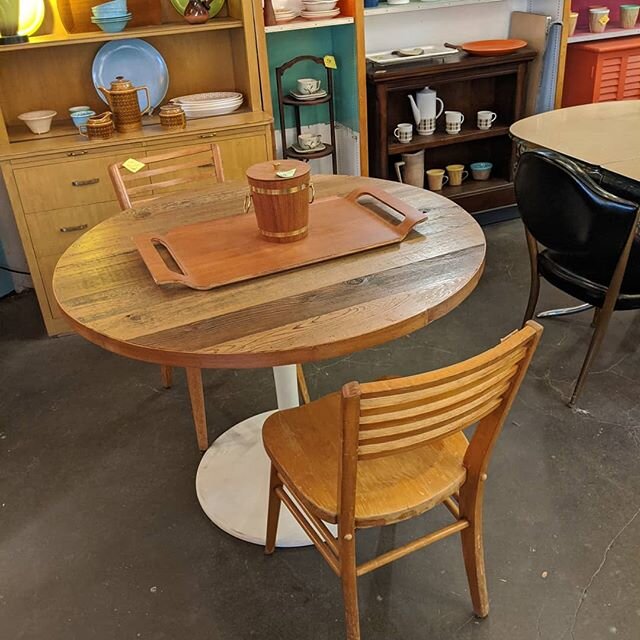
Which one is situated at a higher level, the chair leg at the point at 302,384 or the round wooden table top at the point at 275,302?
the round wooden table top at the point at 275,302

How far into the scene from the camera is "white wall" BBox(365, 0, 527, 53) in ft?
11.3

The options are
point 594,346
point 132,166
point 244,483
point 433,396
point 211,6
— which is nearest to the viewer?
point 433,396

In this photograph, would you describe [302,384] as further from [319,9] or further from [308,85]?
[319,9]

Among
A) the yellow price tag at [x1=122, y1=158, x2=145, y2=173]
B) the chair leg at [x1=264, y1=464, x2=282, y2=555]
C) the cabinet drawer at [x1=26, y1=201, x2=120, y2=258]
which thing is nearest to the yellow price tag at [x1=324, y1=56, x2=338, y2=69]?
the cabinet drawer at [x1=26, y1=201, x2=120, y2=258]

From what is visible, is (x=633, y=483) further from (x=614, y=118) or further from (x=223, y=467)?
(x=614, y=118)

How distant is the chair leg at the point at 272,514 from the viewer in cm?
163

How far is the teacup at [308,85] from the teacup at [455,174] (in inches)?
35.0

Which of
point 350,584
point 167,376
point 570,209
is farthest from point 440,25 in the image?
point 350,584

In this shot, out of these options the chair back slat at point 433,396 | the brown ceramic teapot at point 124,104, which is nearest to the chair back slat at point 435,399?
the chair back slat at point 433,396

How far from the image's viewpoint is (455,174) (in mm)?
3656

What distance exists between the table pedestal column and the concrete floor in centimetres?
4

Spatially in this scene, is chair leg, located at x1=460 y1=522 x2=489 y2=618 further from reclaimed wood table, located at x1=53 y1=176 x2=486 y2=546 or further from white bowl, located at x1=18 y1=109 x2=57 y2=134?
white bowl, located at x1=18 y1=109 x2=57 y2=134

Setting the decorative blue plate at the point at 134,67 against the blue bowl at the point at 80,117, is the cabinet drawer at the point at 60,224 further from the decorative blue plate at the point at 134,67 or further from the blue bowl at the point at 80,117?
the decorative blue plate at the point at 134,67

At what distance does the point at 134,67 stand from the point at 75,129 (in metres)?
0.40
